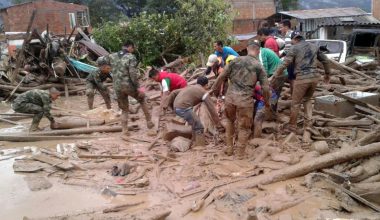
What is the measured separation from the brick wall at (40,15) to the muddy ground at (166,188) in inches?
1186

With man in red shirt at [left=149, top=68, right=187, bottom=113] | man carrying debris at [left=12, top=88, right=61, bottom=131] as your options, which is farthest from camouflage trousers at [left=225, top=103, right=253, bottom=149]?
man carrying debris at [left=12, top=88, right=61, bottom=131]

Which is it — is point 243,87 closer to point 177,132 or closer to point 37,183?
point 177,132

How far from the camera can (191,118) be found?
25.3ft

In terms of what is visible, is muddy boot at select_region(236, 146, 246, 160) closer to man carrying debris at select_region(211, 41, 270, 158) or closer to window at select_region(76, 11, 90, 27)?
man carrying debris at select_region(211, 41, 270, 158)

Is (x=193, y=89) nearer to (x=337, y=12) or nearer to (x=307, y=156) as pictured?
(x=307, y=156)

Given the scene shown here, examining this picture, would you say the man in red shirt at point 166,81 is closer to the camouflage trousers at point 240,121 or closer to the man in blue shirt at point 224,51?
the man in blue shirt at point 224,51

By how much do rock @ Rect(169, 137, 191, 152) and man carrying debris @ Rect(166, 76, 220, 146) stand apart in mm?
168

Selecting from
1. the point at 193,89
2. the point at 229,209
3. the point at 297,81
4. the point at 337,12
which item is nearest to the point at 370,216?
the point at 229,209

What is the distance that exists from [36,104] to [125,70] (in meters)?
A: 2.71

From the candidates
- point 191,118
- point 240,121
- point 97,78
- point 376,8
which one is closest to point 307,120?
point 240,121

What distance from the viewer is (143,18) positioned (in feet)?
61.7

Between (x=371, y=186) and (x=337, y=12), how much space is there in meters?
25.0

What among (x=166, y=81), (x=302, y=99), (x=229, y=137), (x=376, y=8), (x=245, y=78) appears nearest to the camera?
(x=245, y=78)

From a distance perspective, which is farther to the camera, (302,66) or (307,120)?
(307,120)
